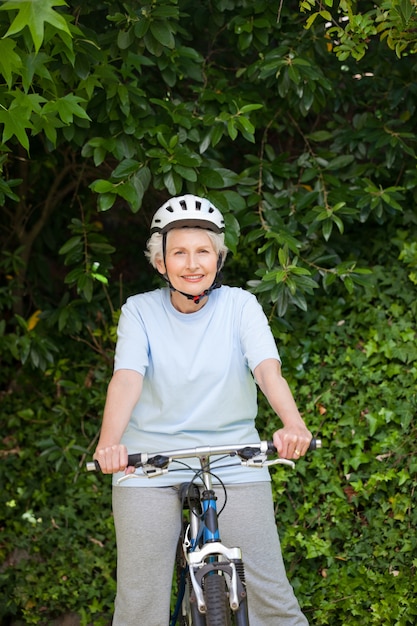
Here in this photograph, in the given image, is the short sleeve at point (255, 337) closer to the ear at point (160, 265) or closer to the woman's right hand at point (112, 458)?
the ear at point (160, 265)

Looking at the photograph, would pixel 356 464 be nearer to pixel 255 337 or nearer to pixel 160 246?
pixel 255 337

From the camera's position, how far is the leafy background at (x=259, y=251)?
13.7 feet

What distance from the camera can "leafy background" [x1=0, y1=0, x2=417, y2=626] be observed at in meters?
4.16

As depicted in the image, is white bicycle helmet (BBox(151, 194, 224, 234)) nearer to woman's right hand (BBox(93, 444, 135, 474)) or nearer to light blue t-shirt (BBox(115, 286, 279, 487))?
light blue t-shirt (BBox(115, 286, 279, 487))

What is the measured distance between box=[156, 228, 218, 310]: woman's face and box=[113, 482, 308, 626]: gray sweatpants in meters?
0.75

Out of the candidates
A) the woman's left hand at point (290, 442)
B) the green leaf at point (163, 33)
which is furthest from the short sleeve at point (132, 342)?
the green leaf at point (163, 33)

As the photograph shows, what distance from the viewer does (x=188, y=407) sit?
3223mm

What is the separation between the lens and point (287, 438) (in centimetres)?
277

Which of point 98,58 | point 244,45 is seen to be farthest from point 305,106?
point 98,58

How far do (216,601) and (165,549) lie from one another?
0.52 metres

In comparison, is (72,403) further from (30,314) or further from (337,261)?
(337,261)

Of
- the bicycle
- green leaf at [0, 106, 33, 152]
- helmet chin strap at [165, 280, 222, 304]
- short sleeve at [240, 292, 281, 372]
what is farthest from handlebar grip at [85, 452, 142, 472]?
green leaf at [0, 106, 33, 152]

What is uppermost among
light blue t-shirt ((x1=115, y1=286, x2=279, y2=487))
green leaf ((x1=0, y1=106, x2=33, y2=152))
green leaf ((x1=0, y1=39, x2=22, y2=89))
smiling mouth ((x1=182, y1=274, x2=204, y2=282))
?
green leaf ((x1=0, y1=39, x2=22, y2=89))

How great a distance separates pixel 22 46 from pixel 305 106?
5.82 feet
